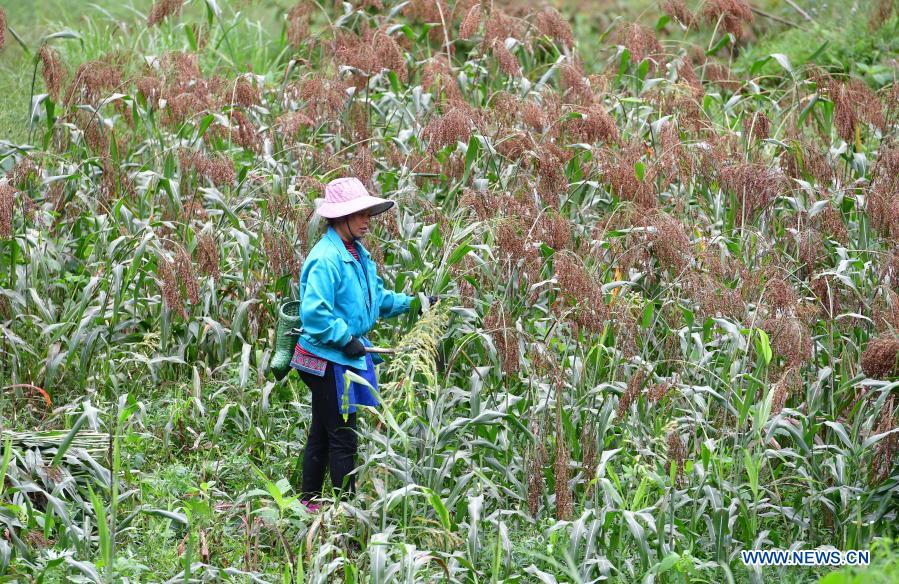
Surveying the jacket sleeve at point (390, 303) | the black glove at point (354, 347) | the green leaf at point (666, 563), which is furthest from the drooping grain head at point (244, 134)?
the green leaf at point (666, 563)

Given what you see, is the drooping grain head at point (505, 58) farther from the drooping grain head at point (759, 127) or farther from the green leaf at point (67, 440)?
the green leaf at point (67, 440)

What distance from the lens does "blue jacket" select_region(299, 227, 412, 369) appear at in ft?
16.1

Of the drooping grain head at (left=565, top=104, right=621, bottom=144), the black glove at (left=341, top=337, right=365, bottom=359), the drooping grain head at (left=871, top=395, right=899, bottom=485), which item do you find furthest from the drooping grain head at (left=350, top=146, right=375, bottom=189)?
the drooping grain head at (left=871, top=395, right=899, bottom=485)

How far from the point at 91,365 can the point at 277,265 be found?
1268 mm

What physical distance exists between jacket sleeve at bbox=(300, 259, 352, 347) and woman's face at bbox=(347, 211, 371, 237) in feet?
0.82

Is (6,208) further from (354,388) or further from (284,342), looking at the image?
(354,388)

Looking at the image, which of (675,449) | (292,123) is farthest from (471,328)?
(292,123)

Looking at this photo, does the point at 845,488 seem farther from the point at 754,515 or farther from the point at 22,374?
the point at 22,374

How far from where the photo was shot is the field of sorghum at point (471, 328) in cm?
454

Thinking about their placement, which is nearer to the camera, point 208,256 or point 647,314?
point 647,314

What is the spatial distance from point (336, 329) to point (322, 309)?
0.40 ft

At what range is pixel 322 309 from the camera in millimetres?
4926

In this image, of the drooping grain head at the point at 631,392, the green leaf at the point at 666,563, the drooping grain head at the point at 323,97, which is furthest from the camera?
the drooping grain head at the point at 323,97

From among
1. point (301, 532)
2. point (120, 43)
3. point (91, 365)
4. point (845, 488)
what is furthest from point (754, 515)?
point (120, 43)
